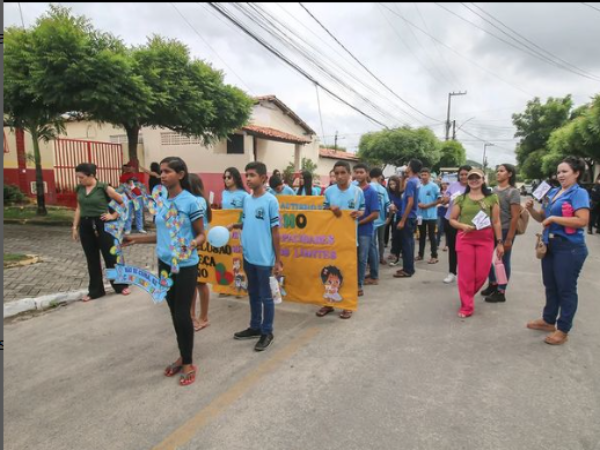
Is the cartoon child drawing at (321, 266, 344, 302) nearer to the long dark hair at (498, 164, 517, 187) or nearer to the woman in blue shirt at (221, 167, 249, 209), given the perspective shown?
the woman in blue shirt at (221, 167, 249, 209)

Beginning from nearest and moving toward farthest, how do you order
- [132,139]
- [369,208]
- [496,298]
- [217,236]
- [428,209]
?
1. [217,236]
2. [496,298]
3. [369,208]
4. [428,209]
5. [132,139]

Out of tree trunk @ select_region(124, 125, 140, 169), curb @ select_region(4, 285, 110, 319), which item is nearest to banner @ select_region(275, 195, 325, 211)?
curb @ select_region(4, 285, 110, 319)

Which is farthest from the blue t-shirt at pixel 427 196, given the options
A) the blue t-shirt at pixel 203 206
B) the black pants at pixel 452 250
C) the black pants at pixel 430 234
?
the blue t-shirt at pixel 203 206

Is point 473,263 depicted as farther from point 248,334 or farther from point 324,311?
point 248,334

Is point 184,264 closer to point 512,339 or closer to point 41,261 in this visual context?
point 512,339

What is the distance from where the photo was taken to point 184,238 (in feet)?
10.3

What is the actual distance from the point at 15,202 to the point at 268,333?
15.8m

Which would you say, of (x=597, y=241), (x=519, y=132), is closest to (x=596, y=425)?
(x=597, y=241)

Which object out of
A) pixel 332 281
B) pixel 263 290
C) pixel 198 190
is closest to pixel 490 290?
pixel 332 281

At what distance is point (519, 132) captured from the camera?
3975cm

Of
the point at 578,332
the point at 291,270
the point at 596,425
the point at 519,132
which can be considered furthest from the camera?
the point at 519,132

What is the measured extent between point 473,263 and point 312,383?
2565 millimetres

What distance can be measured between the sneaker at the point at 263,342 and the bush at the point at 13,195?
604 inches

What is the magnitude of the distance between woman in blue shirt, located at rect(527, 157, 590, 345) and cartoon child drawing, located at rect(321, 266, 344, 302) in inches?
83.8
